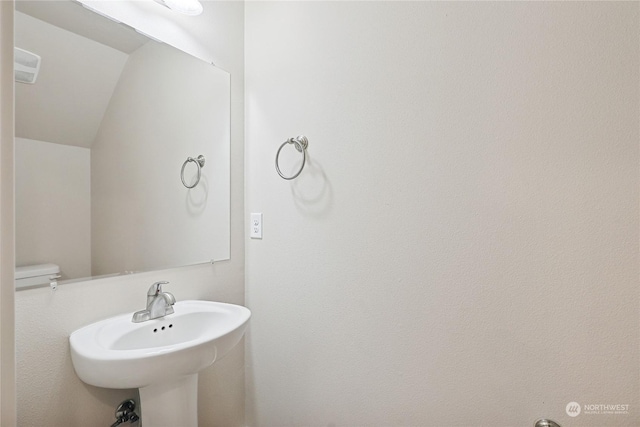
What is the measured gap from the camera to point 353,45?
1.26 metres

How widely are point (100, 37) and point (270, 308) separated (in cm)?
121

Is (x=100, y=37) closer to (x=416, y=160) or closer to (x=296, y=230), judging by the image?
(x=296, y=230)

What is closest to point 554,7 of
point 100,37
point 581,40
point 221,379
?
point 581,40

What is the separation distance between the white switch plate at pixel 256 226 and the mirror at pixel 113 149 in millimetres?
117

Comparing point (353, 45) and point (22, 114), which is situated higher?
point (353, 45)

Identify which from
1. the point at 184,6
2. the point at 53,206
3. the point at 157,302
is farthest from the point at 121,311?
the point at 184,6

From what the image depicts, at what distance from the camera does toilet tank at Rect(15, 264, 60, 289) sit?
838 mm

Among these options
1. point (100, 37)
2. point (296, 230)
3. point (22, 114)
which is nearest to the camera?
point (22, 114)

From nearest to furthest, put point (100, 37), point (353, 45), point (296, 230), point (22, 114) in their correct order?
1. point (22, 114)
2. point (100, 37)
3. point (353, 45)
4. point (296, 230)

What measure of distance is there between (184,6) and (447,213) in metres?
1.20

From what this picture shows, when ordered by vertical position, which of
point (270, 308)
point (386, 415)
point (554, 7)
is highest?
point (554, 7)

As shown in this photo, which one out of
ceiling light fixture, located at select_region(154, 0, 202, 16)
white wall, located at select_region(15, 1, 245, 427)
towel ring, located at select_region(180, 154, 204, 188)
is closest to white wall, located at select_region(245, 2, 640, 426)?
white wall, located at select_region(15, 1, 245, 427)

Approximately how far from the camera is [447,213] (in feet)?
3.63

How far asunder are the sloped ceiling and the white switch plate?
0.69 meters
